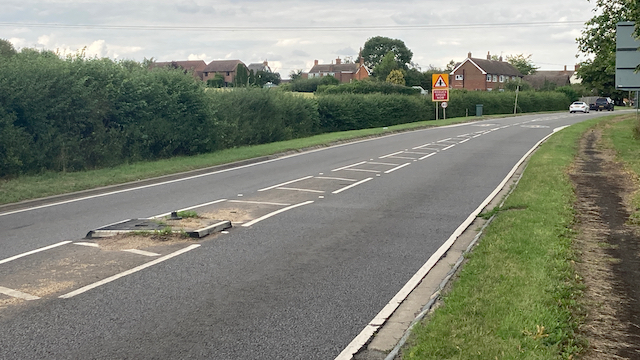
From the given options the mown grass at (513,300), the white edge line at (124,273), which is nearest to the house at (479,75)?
the mown grass at (513,300)

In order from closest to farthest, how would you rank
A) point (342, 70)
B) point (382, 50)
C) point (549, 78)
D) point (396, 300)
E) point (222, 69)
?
point (396, 300)
point (222, 69)
point (549, 78)
point (342, 70)
point (382, 50)

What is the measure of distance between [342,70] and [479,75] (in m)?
38.9

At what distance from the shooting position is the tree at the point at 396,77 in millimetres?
91188

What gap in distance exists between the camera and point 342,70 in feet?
436

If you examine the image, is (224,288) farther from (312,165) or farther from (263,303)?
(312,165)

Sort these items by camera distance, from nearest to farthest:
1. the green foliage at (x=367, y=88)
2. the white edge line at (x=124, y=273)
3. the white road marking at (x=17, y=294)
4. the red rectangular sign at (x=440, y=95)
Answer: the white road marking at (x=17, y=294), the white edge line at (x=124, y=273), the red rectangular sign at (x=440, y=95), the green foliage at (x=367, y=88)

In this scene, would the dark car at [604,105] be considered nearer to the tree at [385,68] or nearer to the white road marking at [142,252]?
the tree at [385,68]

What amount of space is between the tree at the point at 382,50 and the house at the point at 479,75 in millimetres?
28365

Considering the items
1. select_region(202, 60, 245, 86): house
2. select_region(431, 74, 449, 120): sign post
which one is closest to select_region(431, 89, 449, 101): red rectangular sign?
select_region(431, 74, 449, 120): sign post

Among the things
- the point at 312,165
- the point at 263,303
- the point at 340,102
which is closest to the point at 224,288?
the point at 263,303

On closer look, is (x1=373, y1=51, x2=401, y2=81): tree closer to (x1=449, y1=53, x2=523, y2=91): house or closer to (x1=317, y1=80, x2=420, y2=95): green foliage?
(x1=449, y1=53, x2=523, y2=91): house

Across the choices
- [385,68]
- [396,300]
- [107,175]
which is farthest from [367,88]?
[396,300]

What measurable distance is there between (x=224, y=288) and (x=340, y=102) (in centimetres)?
3050

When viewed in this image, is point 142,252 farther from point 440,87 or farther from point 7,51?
point 440,87
